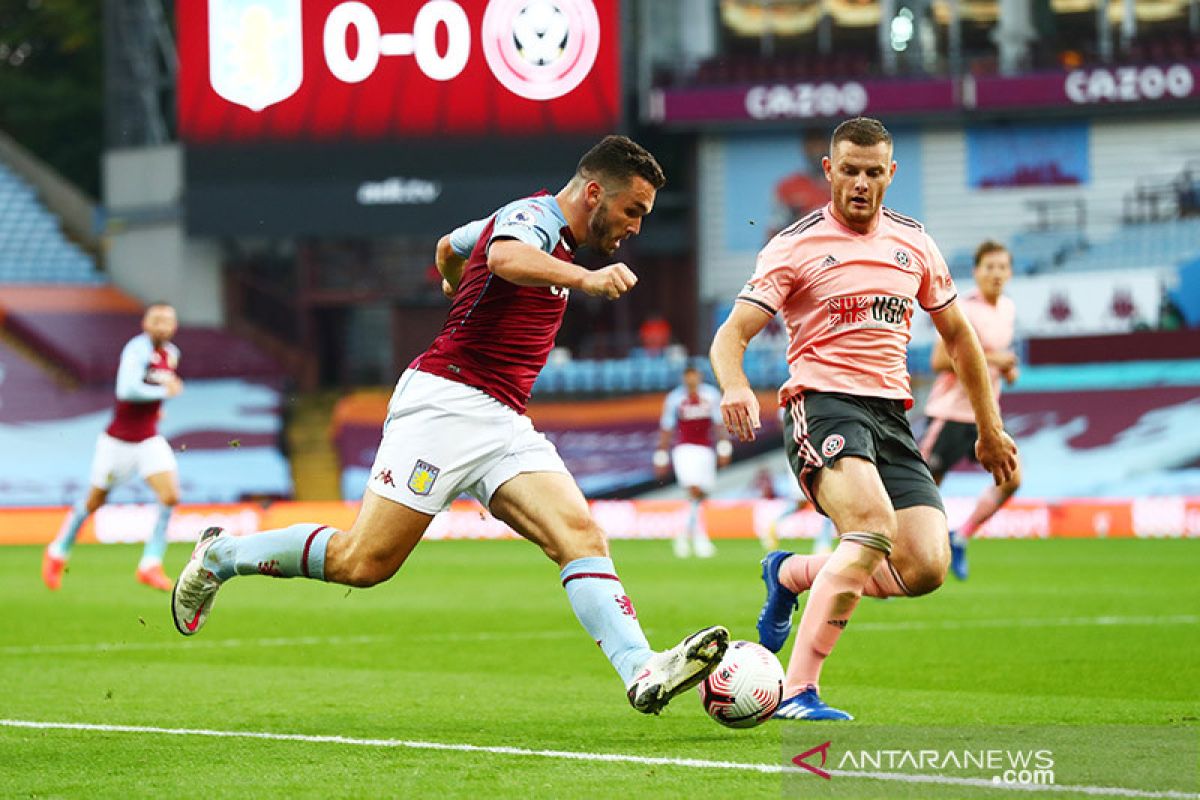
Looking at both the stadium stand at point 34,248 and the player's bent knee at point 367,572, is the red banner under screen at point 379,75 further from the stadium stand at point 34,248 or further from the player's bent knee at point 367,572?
the player's bent knee at point 367,572

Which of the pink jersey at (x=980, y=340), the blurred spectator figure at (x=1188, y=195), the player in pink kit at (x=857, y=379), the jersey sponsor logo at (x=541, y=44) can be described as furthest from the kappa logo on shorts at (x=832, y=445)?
the blurred spectator figure at (x=1188, y=195)

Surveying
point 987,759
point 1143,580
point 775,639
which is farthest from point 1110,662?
point 1143,580

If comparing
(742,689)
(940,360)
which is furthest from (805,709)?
(940,360)

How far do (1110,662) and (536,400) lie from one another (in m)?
25.8

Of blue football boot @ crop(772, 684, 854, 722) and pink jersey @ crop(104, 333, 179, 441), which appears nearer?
blue football boot @ crop(772, 684, 854, 722)

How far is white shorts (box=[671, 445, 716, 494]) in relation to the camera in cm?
2334

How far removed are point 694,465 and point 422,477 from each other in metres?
16.0

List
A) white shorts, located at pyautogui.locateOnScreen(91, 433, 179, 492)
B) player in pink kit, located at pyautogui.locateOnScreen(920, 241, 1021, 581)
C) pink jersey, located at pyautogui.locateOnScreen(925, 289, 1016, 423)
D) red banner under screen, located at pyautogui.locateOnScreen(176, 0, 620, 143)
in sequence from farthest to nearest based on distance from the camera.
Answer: red banner under screen, located at pyautogui.locateOnScreen(176, 0, 620, 143)
white shorts, located at pyautogui.locateOnScreen(91, 433, 179, 492)
pink jersey, located at pyautogui.locateOnScreen(925, 289, 1016, 423)
player in pink kit, located at pyautogui.locateOnScreen(920, 241, 1021, 581)

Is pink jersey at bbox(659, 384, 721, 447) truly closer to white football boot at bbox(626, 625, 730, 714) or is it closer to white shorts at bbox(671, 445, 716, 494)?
white shorts at bbox(671, 445, 716, 494)

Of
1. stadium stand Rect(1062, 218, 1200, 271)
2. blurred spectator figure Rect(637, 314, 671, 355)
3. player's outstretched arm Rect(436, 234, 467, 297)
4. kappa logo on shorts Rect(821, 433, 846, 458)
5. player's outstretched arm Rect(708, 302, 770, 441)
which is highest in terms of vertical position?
player's outstretched arm Rect(436, 234, 467, 297)

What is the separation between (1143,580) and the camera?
17.0 metres

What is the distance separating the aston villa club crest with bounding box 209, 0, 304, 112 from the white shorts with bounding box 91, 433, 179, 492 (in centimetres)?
819

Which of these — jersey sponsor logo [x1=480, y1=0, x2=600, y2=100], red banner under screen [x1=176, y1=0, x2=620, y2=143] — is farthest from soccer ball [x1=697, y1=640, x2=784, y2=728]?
red banner under screen [x1=176, y1=0, x2=620, y2=143]

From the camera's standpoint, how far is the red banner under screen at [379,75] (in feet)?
77.9
